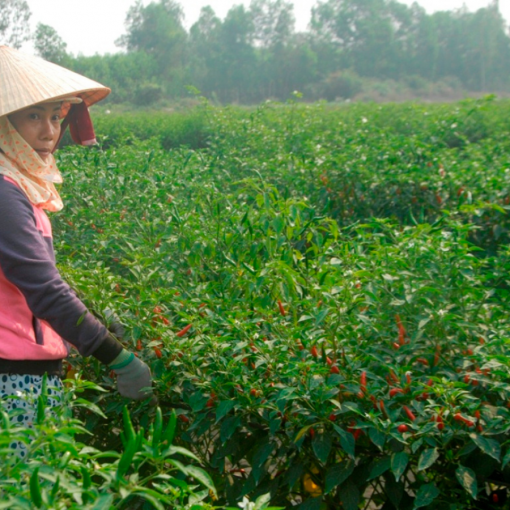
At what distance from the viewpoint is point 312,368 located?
1.70m

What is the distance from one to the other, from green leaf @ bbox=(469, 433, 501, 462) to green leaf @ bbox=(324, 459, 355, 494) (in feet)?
0.97

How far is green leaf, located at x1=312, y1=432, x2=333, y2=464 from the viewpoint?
5.49ft

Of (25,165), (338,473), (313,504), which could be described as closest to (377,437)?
(338,473)

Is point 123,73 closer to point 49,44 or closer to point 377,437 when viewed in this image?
point 49,44

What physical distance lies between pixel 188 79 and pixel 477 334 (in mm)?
35071

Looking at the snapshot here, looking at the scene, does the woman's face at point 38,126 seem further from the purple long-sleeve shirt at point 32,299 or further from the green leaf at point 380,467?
the green leaf at point 380,467

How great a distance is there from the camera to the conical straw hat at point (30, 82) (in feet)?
6.07

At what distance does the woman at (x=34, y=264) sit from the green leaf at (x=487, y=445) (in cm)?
80

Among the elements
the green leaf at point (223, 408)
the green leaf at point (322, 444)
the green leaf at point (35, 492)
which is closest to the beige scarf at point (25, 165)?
the green leaf at point (223, 408)

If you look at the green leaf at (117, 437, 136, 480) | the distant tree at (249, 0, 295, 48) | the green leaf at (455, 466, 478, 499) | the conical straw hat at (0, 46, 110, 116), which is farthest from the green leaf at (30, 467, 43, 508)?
the distant tree at (249, 0, 295, 48)

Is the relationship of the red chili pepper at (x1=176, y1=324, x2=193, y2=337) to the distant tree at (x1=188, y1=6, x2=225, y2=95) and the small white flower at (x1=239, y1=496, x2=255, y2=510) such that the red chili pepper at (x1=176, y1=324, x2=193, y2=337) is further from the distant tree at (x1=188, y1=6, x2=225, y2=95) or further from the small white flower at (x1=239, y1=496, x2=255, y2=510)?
the distant tree at (x1=188, y1=6, x2=225, y2=95)

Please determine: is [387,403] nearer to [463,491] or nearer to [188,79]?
[463,491]

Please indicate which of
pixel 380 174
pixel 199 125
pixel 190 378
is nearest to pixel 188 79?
pixel 199 125

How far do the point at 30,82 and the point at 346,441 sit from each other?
3.92ft
